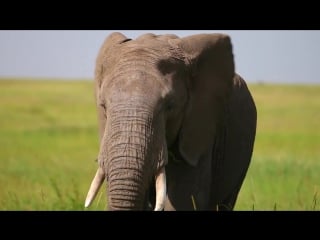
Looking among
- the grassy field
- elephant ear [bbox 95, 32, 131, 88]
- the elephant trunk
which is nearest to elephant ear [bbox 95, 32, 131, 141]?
elephant ear [bbox 95, 32, 131, 88]

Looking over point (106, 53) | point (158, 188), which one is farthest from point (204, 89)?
point (158, 188)

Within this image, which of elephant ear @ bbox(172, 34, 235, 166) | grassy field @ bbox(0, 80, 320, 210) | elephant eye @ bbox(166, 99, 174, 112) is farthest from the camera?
grassy field @ bbox(0, 80, 320, 210)

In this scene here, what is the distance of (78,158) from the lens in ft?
52.5

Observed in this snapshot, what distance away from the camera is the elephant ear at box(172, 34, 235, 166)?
560 centimetres

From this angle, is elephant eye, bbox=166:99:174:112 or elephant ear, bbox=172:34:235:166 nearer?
elephant eye, bbox=166:99:174:112

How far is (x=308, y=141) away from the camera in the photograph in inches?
778

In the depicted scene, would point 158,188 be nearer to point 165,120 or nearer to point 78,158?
point 165,120

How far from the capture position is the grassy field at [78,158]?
8.81 m

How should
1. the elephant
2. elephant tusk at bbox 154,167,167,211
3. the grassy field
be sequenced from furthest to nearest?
the grassy field, elephant tusk at bbox 154,167,167,211, the elephant

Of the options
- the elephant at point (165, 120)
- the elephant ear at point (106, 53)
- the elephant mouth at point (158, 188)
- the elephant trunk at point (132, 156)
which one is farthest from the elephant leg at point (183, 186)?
the elephant ear at point (106, 53)

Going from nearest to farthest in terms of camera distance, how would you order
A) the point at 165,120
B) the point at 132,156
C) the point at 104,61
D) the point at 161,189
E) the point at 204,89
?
the point at 132,156 < the point at 161,189 < the point at 165,120 < the point at 104,61 < the point at 204,89

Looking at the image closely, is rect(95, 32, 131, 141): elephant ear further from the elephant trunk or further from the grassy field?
the grassy field

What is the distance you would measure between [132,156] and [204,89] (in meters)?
1.33
